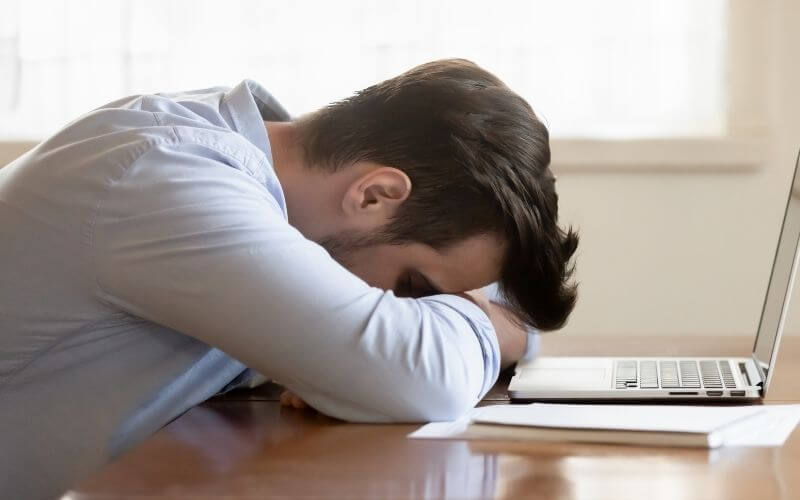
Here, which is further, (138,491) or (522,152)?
(522,152)

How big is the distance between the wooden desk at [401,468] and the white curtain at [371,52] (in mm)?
1808

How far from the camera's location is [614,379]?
1.22 m

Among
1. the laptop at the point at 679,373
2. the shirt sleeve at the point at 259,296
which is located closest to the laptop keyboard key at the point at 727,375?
the laptop at the point at 679,373

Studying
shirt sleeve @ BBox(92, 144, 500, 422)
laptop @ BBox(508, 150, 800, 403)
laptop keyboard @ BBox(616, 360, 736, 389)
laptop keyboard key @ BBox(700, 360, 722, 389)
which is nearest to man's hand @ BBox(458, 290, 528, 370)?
laptop @ BBox(508, 150, 800, 403)

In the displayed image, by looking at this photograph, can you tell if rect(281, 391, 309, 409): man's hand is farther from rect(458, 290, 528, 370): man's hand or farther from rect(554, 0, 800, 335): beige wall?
rect(554, 0, 800, 335): beige wall

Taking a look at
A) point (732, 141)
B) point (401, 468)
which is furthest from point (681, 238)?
point (401, 468)

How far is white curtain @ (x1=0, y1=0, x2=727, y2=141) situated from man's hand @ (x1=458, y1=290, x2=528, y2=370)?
1.32 m

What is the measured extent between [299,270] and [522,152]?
1.26 feet

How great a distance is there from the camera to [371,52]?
2.65 m

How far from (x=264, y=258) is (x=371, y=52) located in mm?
1805

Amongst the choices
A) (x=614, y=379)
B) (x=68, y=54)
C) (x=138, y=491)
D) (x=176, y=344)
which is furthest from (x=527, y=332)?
(x=68, y=54)

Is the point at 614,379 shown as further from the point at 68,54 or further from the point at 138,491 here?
the point at 68,54

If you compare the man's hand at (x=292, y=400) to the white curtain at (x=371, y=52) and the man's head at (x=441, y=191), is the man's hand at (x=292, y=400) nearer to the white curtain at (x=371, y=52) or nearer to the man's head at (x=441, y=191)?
the man's head at (x=441, y=191)

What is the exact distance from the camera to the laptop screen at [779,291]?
46.9 inches
